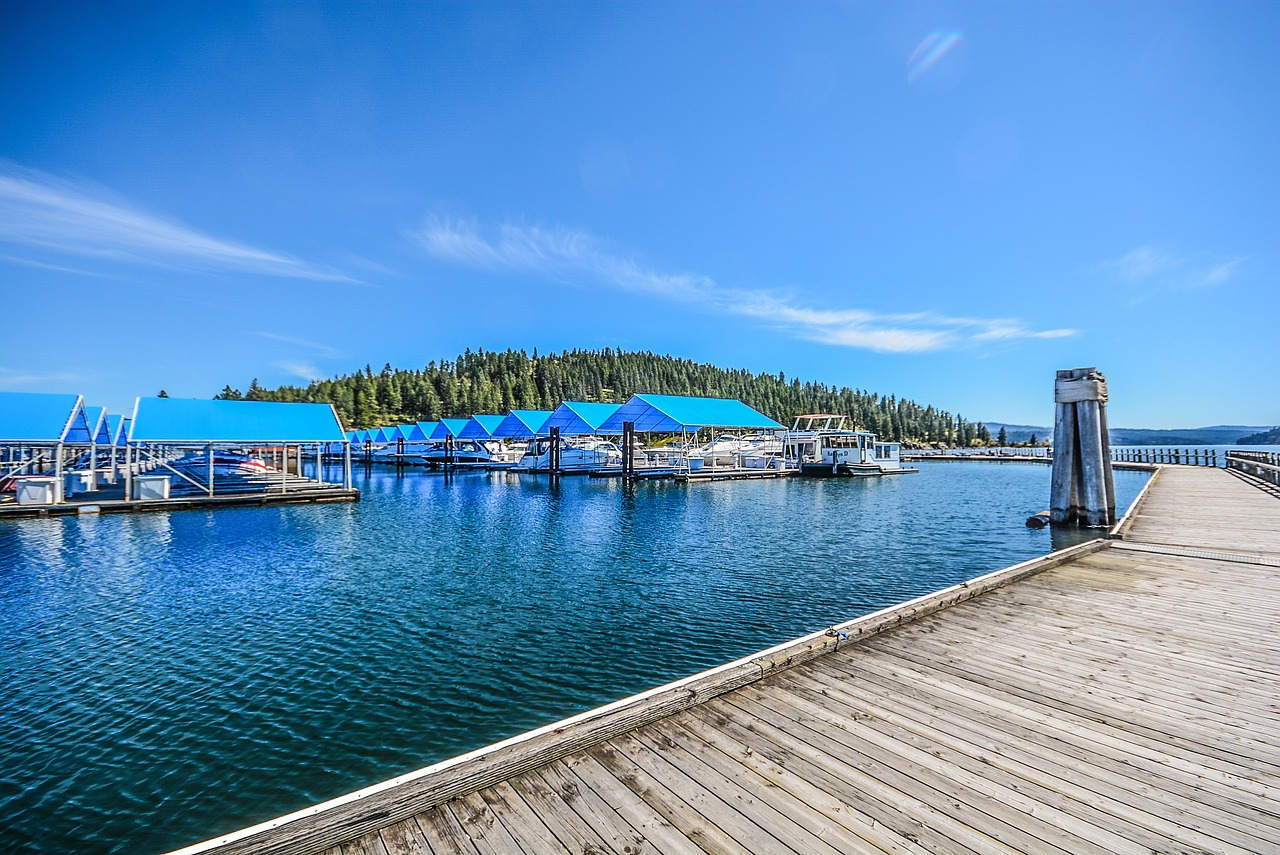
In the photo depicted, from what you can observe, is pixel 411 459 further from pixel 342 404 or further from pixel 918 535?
pixel 918 535

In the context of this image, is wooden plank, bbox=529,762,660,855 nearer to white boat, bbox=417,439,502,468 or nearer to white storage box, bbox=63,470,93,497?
white storage box, bbox=63,470,93,497

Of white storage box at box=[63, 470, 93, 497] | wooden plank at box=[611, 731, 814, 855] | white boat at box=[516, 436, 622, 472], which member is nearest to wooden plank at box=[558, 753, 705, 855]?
wooden plank at box=[611, 731, 814, 855]

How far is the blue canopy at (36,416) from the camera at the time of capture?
25359 mm

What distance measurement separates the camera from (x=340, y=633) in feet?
34.3

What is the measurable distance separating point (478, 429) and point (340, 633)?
166 feet

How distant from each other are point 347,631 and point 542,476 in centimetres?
3920

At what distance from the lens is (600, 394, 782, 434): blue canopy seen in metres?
42.9

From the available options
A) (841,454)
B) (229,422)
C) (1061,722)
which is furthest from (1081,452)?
(229,422)

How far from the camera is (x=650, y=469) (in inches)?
1751

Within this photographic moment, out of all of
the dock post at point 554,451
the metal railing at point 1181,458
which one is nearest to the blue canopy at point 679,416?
the dock post at point 554,451

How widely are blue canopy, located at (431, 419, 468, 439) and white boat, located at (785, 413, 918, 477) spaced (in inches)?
1343

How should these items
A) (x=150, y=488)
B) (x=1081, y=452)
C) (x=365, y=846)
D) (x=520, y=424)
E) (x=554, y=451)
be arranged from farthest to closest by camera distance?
(x=520, y=424)
(x=554, y=451)
(x=150, y=488)
(x=1081, y=452)
(x=365, y=846)

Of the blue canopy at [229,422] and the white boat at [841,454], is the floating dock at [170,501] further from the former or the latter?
the white boat at [841,454]

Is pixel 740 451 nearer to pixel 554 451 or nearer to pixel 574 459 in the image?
pixel 574 459
